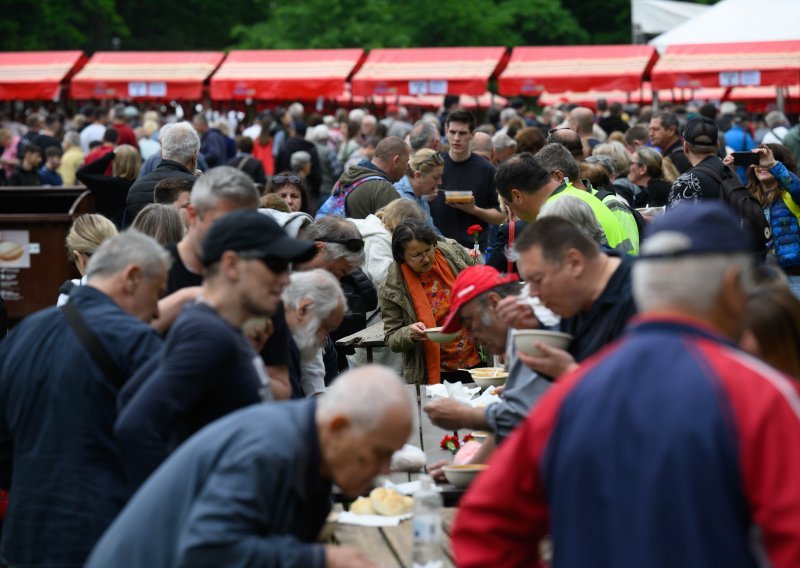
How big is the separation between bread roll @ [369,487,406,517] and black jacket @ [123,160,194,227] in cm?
371

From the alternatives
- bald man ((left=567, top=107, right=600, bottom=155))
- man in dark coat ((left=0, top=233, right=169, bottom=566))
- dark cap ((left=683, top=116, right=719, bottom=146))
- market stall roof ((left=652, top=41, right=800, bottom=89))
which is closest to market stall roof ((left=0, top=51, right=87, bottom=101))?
market stall roof ((left=652, top=41, right=800, bottom=89))

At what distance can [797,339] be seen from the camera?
3.26m

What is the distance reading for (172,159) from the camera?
773cm

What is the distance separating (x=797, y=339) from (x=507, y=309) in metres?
1.28

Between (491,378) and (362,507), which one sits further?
(491,378)

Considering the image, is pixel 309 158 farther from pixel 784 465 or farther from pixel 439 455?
pixel 784 465

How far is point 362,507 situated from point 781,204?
639cm

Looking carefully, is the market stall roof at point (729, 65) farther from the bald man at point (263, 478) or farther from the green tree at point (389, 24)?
the green tree at point (389, 24)

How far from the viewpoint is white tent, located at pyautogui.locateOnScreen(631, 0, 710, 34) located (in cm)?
2747

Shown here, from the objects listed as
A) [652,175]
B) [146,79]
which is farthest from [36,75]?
[652,175]

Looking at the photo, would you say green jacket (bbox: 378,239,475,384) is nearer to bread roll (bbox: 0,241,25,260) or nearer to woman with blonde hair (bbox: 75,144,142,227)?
woman with blonde hair (bbox: 75,144,142,227)

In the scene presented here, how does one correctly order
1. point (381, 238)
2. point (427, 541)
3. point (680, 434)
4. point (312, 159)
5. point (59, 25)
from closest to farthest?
point (680, 434) < point (427, 541) < point (381, 238) < point (312, 159) < point (59, 25)

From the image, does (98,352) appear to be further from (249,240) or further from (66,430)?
(249,240)

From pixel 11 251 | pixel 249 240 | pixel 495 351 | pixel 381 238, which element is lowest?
pixel 11 251
